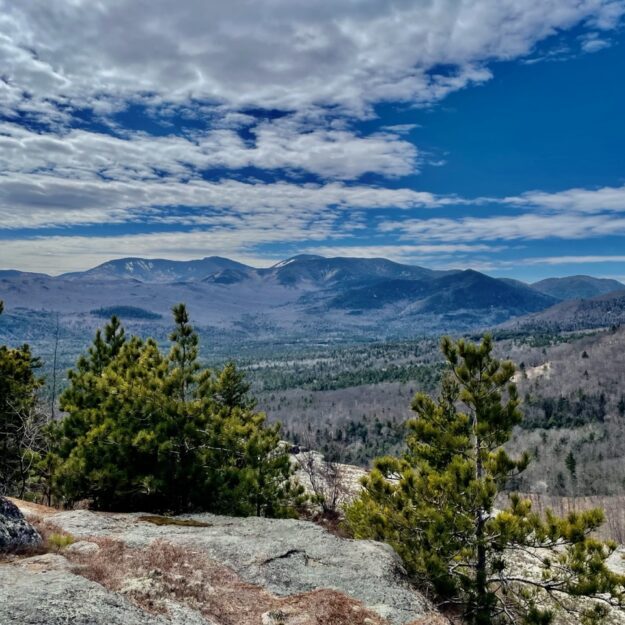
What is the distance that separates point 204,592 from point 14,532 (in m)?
5.41

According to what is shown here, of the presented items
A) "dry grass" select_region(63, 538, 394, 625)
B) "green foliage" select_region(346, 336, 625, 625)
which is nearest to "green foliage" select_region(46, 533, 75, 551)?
"dry grass" select_region(63, 538, 394, 625)

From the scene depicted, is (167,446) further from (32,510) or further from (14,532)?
(14,532)

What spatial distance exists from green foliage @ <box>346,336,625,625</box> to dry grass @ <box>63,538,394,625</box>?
4883 mm

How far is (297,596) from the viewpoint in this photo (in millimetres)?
11406

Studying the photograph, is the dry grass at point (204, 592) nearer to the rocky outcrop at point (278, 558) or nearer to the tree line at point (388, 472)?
the rocky outcrop at point (278, 558)

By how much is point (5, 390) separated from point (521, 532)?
97.9 feet

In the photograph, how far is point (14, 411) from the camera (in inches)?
1156

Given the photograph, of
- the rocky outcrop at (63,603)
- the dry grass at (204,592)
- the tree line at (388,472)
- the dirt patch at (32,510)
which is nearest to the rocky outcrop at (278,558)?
the rocky outcrop at (63,603)

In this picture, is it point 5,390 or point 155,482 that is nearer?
point 155,482

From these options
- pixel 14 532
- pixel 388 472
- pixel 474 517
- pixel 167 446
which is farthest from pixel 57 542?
pixel 474 517

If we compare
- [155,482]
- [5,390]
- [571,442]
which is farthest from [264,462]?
[571,442]

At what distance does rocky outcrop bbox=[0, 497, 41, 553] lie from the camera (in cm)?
1180

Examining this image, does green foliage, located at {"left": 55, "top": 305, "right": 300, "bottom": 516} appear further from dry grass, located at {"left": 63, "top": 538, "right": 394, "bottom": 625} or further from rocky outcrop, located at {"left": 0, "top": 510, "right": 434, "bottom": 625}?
dry grass, located at {"left": 63, "top": 538, "right": 394, "bottom": 625}

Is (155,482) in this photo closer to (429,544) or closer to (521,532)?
(429,544)
